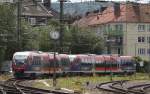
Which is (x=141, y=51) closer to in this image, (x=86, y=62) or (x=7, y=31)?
(x=86, y=62)

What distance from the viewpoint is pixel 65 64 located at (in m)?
60.5

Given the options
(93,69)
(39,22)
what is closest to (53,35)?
(93,69)

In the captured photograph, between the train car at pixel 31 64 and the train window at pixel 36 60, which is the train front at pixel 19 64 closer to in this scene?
the train car at pixel 31 64

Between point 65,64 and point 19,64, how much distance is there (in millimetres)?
7887

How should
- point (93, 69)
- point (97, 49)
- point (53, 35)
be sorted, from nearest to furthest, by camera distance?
point (53, 35) < point (93, 69) < point (97, 49)

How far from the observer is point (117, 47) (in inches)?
4104

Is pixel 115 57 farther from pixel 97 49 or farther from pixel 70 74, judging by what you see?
pixel 97 49

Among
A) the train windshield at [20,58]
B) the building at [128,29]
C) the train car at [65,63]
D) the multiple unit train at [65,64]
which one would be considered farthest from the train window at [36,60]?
the building at [128,29]

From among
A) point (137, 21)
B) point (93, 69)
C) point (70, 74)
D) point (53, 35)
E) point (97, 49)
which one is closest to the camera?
point (53, 35)

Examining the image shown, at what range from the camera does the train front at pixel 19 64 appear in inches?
2105

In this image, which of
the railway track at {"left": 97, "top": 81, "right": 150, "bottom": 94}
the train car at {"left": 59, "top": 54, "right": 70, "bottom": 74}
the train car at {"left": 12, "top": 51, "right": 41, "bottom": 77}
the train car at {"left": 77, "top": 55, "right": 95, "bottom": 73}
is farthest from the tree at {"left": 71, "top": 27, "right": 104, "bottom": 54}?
the railway track at {"left": 97, "top": 81, "right": 150, "bottom": 94}

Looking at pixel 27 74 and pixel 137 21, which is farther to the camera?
pixel 137 21

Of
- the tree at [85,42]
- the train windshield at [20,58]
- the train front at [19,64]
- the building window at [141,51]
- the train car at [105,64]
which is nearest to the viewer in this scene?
the train front at [19,64]

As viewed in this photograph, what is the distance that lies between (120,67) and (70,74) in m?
11.1
